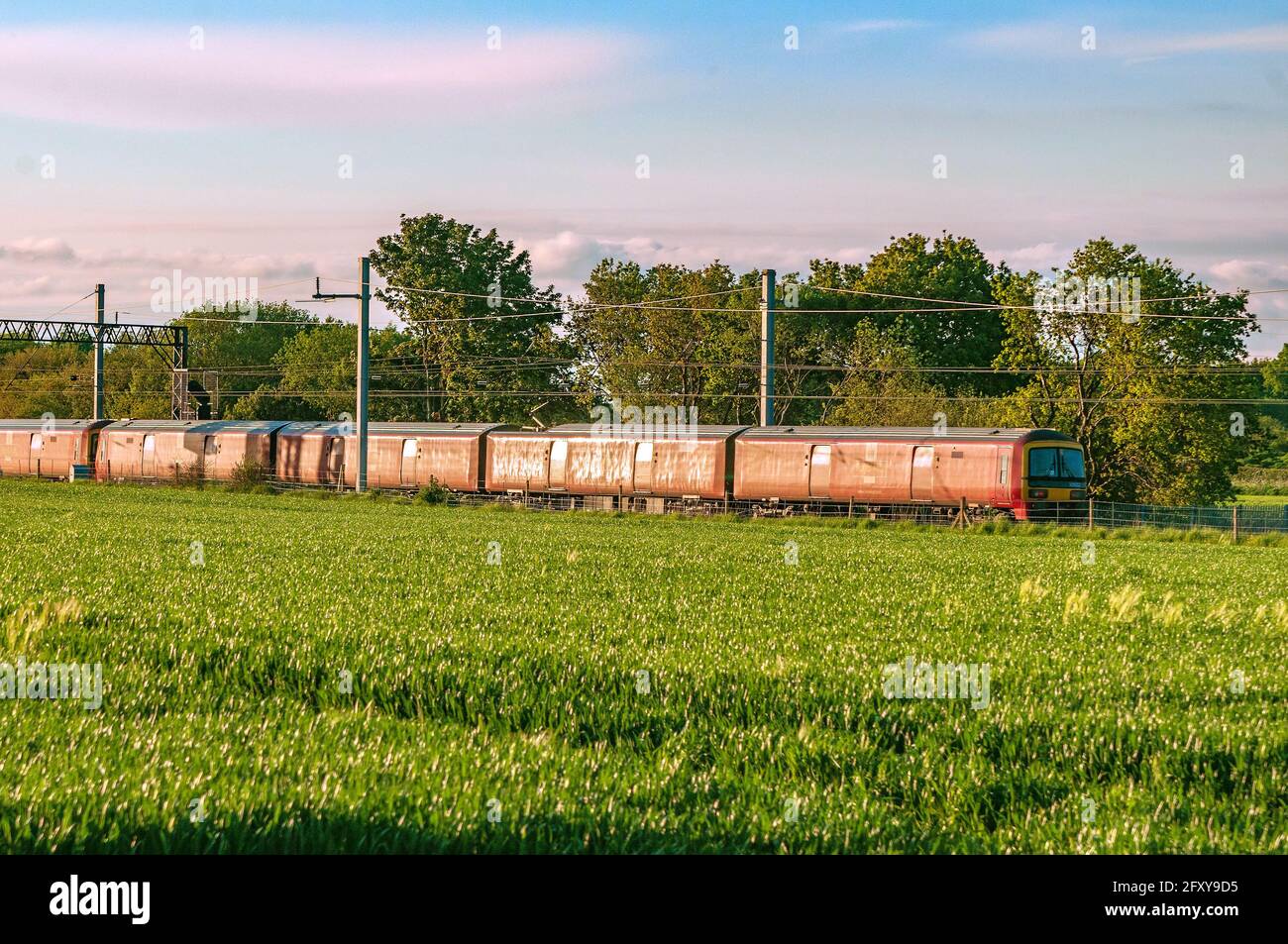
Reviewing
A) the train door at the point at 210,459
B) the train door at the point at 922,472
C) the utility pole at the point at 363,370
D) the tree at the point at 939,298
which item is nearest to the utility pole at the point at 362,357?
the utility pole at the point at 363,370

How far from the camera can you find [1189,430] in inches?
2206

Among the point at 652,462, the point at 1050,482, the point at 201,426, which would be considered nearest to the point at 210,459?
the point at 201,426

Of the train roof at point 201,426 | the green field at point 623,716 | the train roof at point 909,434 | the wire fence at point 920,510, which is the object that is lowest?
the wire fence at point 920,510

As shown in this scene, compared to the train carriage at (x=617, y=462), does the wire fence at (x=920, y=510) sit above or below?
below

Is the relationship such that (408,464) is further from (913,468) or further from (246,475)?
(913,468)

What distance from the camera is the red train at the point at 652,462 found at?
42719 mm

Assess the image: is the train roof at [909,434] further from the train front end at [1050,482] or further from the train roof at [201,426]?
the train roof at [201,426]

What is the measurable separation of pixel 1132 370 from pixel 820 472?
19041 mm

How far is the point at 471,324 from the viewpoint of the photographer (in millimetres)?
83625

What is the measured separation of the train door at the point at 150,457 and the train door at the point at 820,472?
3358 centimetres

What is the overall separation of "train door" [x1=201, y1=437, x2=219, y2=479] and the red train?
0.21ft

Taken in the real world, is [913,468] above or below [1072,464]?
below
